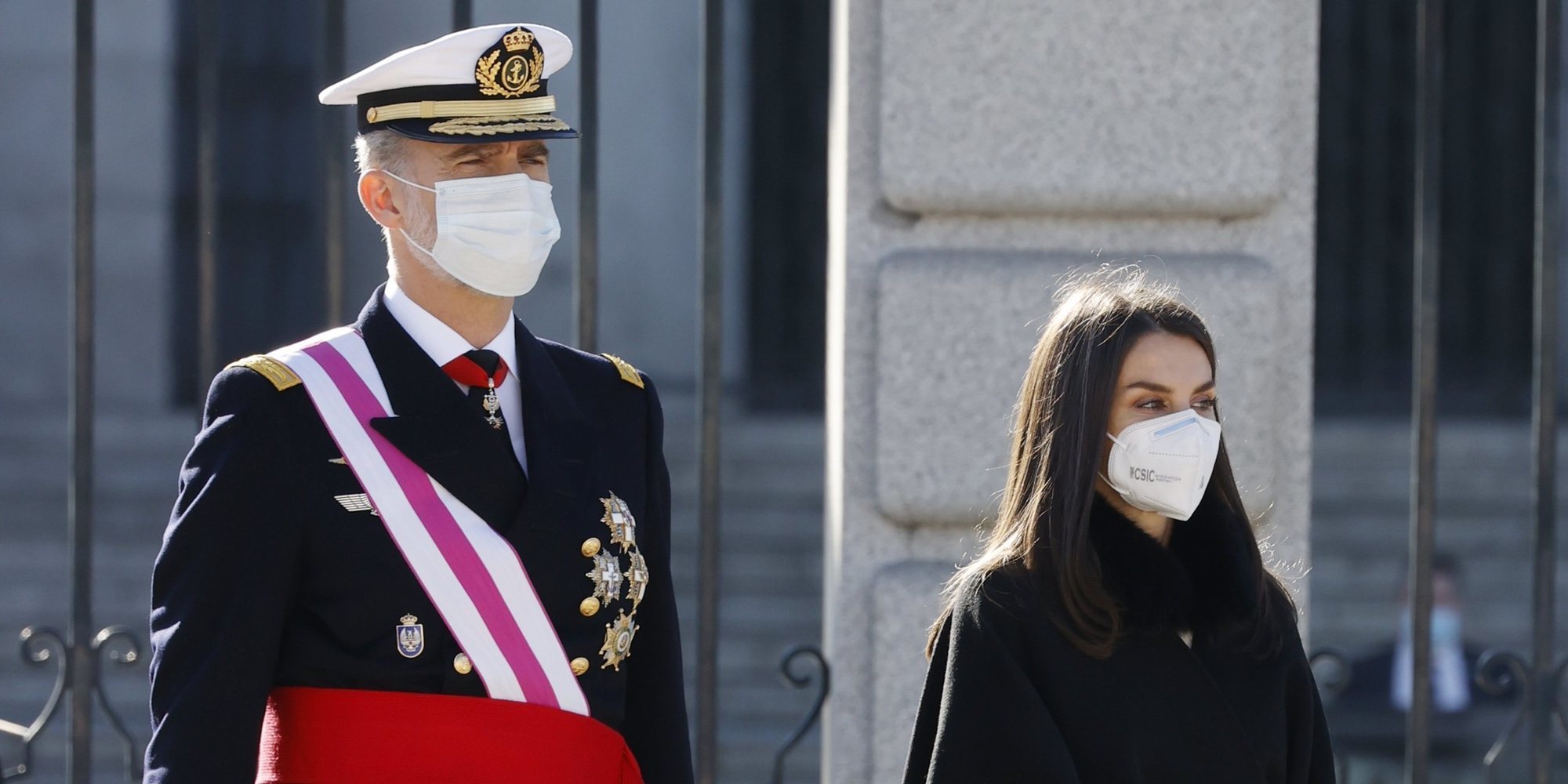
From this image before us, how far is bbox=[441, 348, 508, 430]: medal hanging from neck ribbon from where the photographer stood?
233cm

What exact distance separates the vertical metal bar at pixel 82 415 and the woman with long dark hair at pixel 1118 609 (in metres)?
1.63

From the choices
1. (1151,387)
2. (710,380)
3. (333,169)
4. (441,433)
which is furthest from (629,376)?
(333,169)

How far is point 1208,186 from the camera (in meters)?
3.42

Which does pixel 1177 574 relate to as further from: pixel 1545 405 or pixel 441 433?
pixel 1545 405

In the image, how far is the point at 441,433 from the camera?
2.26 metres

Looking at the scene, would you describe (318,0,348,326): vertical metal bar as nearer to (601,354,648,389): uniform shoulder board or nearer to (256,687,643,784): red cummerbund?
(601,354,648,389): uniform shoulder board

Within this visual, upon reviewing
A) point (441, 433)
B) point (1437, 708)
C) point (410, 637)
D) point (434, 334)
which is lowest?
point (1437, 708)

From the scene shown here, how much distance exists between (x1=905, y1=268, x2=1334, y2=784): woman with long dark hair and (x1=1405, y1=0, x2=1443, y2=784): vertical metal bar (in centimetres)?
115

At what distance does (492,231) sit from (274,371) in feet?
0.96

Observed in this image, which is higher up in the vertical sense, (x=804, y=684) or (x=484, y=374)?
(x=484, y=374)

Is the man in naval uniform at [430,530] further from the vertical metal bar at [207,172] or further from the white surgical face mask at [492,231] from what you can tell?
the vertical metal bar at [207,172]

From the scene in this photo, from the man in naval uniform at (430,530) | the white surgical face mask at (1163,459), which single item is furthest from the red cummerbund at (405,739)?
the white surgical face mask at (1163,459)

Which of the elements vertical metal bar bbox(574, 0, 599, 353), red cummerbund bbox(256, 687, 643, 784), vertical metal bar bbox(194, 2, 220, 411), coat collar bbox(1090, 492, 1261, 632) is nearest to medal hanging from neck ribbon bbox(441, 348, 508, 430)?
red cummerbund bbox(256, 687, 643, 784)

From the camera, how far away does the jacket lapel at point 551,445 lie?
2.28 m
